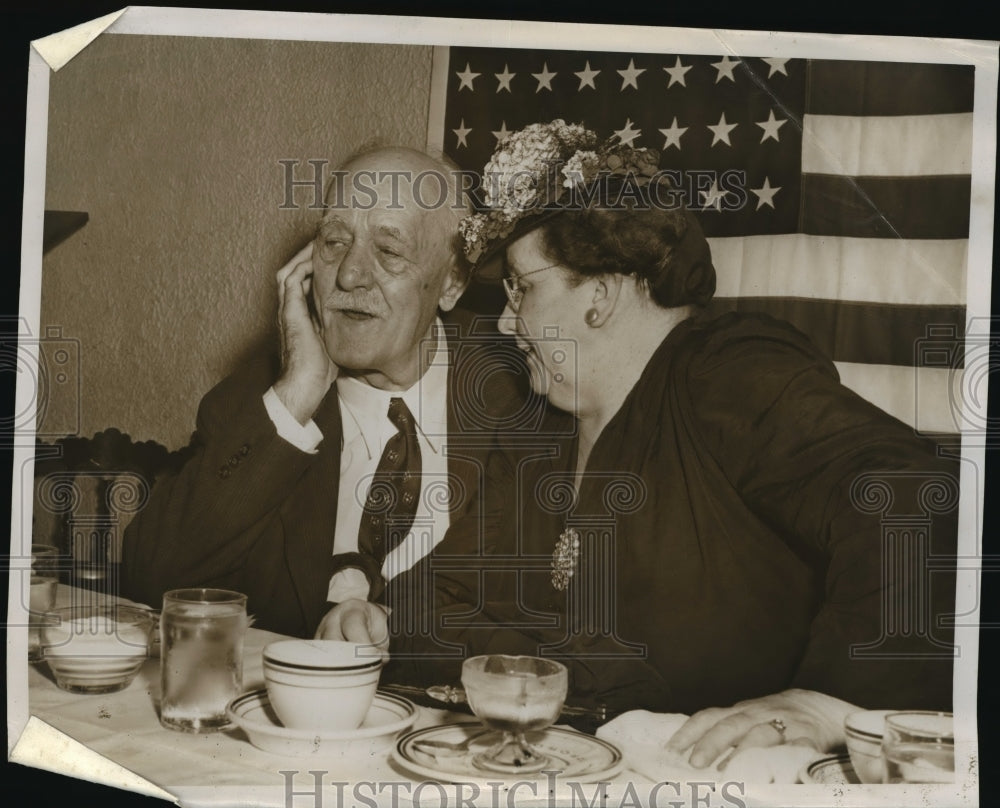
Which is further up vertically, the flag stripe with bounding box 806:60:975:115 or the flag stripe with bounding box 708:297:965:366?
the flag stripe with bounding box 806:60:975:115

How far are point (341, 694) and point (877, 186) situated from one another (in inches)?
54.4

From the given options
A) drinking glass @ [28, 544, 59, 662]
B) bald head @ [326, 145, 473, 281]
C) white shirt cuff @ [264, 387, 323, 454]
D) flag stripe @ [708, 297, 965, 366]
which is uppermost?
bald head @ [326, 145, 473, 281]

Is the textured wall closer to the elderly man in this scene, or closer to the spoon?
the elderly man

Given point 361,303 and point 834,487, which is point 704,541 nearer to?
point 834,487

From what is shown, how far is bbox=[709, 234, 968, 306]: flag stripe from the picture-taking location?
1956mm

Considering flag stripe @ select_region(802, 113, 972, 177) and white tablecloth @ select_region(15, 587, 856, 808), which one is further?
flag stripe @ select_region(802, 113, 972, 177)

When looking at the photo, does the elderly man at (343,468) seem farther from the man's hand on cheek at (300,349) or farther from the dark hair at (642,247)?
the dark hair at (642,247)

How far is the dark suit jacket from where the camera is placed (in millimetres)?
1962

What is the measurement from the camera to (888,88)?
6.55 ft

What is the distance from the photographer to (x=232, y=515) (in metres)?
1.96

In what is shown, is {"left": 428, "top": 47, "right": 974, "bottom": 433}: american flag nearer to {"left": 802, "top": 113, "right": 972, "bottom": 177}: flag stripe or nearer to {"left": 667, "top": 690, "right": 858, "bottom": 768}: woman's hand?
{"left": 802, "top": 113, "right": 972, "bottom": 177}: flag stripe

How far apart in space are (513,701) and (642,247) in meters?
0.87

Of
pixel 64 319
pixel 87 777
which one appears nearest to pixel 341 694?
pixel 87 777

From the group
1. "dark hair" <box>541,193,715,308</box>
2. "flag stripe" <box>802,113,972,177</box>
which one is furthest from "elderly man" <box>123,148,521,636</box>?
"flag stripe" <box>802,113,972,177</box>
